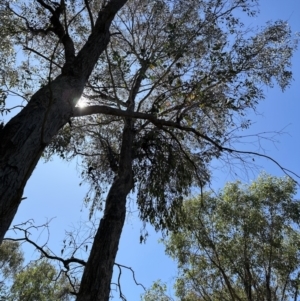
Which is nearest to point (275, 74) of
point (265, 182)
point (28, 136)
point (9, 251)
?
point (265, 182)

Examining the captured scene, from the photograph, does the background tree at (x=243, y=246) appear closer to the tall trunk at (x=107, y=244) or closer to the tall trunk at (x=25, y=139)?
the tall trunk at (x=107, y=244)

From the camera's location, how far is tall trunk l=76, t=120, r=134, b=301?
120 inches

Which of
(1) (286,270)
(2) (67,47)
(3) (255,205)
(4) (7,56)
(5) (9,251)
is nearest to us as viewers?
(2) (67,47)

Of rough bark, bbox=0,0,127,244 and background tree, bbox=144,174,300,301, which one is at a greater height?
background tree, bbox=144,174,300,301

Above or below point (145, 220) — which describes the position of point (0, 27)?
above

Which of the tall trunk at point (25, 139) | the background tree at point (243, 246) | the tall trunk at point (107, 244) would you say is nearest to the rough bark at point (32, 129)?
the tall trunk at point (25, 139)

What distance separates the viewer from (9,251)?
13992mm

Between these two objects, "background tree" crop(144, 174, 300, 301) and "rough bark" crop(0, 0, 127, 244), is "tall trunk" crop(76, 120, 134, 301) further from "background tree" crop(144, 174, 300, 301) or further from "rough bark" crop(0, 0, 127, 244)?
"background tree" crop(144, 174, 300, 301)

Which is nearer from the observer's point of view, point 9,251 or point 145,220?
point 145,220

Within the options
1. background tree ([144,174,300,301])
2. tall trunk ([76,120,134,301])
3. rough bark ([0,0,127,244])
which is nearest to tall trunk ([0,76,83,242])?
rough bark ([0,0,127,244])

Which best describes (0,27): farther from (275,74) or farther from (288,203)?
(288,203)

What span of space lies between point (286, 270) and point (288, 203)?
5.40 ft

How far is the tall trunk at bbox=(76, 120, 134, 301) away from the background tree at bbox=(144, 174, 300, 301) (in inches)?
186

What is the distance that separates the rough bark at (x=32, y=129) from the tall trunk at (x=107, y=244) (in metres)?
1.47
